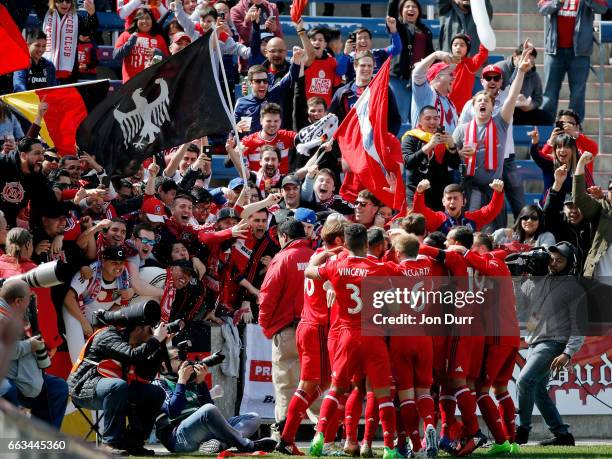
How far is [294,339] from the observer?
40.8 feet

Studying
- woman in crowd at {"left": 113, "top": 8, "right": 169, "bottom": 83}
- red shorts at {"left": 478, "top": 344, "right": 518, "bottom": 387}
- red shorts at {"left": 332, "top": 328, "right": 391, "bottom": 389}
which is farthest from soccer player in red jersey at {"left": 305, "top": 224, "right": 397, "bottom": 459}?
woman in crowd at {"left": 113, "top": 8, "right": 169, "bottom": 83}

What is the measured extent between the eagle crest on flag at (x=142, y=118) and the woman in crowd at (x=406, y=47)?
14.9ft

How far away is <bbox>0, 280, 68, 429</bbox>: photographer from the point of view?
1052cm

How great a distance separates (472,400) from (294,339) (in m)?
1.82

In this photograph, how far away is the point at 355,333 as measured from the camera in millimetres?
10906

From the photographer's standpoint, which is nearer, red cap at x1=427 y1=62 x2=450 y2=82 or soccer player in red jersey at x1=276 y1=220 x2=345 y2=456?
soccer player in red jersey at x1=276 y1=220 x2=345 y2=456

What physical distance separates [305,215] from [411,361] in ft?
8.25

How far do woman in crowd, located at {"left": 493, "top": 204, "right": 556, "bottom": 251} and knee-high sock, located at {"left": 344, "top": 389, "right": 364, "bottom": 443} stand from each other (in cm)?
338

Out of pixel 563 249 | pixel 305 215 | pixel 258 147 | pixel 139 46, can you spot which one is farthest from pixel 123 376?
pixel 139 46

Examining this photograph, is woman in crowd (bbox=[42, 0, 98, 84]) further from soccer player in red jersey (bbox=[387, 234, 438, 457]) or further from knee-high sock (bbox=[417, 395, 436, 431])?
knee-high sock (bbox=[417, 395, 436, 431])

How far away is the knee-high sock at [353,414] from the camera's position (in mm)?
11047

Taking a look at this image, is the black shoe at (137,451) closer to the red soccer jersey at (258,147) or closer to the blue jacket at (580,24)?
the red soccer jersey at (258,147)

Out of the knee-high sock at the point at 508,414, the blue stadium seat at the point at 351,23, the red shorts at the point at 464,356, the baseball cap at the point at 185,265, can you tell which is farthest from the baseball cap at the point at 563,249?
the blue stadium seat at the point at 351,23

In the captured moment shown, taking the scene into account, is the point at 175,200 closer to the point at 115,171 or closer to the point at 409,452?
the point at 115,171
